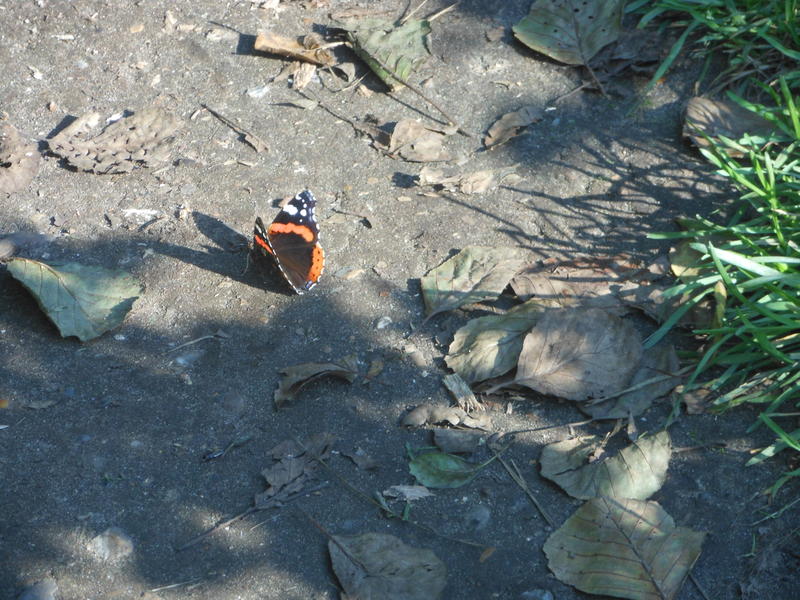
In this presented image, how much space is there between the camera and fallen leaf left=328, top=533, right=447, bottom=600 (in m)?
2.16

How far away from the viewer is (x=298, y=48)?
3914 mm

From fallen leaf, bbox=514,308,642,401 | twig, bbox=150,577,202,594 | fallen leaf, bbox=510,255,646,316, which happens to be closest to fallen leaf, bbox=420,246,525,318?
fallen leaf, bbox=510,255,646,316

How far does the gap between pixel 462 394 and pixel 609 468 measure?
0.51m

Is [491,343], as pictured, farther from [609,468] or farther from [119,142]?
[119,142]

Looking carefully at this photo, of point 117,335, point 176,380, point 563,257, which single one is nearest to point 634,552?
point 563,257

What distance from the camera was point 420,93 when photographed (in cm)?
377

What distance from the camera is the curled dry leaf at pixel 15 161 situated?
132 inches

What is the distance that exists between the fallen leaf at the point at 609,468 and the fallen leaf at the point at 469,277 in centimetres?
64

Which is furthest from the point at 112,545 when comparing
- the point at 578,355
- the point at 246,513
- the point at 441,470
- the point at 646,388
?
the point at 646,388

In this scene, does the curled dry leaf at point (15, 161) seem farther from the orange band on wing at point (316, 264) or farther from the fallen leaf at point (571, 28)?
the fallen leaf at point (571, 28)

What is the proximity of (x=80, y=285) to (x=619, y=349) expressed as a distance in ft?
6.10

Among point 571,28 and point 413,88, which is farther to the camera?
point 571,28

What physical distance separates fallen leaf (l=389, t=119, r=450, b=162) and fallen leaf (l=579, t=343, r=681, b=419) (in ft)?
4.26

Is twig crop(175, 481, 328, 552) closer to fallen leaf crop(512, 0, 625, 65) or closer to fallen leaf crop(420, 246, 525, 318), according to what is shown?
fallen leaf crop(420, 246, 525, 318)
